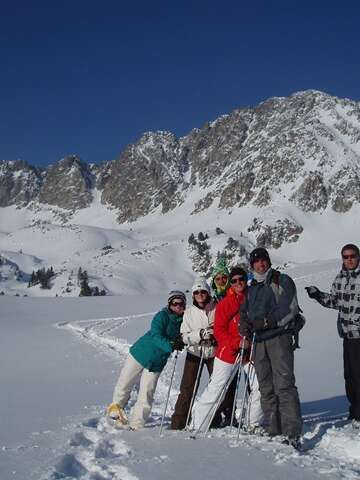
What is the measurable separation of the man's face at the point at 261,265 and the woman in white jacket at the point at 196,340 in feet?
3.62

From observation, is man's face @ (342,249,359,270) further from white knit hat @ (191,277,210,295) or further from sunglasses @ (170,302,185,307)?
sunglasses @ (170,302,185,307)

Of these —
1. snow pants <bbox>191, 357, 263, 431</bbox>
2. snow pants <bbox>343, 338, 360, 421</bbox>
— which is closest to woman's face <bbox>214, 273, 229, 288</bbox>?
snow pants <bbox>191, 357, 263, 431</bbox>

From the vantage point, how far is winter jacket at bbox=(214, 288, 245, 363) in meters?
7.12

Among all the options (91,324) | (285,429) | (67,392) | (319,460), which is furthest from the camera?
(91,324)

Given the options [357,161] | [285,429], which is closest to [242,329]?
[285,429]

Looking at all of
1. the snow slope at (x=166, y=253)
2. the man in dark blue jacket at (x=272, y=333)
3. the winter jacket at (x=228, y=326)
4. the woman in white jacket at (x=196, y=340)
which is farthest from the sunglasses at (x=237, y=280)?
the snow slope at (x=166, y=253)

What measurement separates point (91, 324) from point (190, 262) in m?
120

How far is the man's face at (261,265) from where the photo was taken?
6754 millimetres

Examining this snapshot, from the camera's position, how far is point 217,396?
710cm

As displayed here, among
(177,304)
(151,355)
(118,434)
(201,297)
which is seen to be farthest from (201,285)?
(118,434)

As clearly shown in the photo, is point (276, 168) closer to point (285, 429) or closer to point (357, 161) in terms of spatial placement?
point (357, 161)

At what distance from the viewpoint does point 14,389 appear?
10758mm

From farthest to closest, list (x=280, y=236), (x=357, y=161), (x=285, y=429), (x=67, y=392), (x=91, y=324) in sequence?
(x=357, y=161) → (x=280, y=236) → (x=91, y=324) → (x=67, y=392) → (x=285, y=429)

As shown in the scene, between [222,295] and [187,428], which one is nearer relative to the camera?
[187,428]
